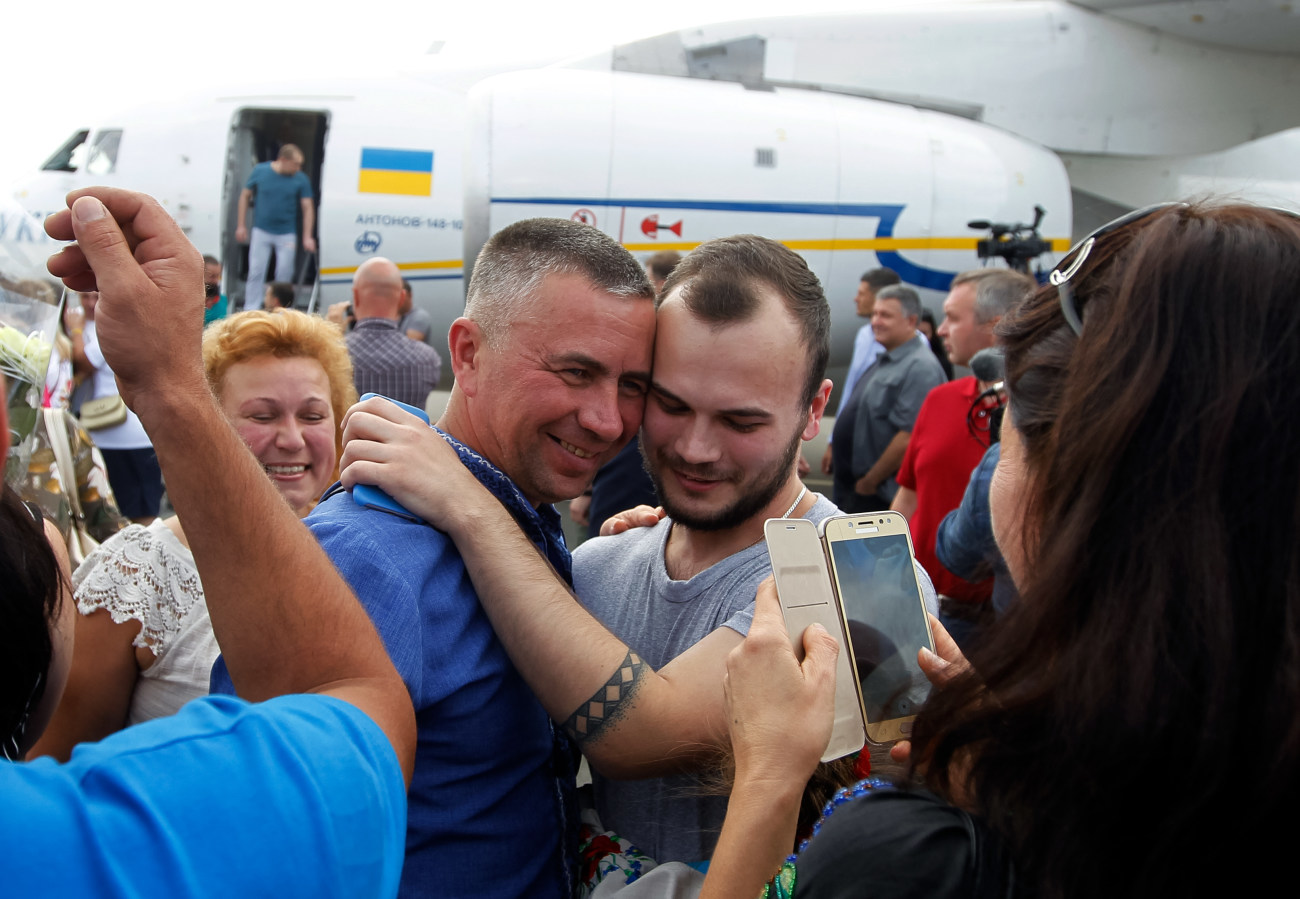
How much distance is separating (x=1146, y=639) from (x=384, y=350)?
5029mm

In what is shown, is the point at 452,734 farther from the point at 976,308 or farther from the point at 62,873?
the point at 976,308

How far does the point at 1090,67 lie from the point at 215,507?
483 inches

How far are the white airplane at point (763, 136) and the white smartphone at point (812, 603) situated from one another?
755cm

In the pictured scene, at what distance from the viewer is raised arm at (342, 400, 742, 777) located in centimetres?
149

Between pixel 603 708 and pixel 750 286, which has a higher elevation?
pixel 750 286

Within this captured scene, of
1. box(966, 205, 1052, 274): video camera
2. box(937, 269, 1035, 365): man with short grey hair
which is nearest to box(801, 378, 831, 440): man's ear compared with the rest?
box(937, 269, 1035, 365): man with short grey hair

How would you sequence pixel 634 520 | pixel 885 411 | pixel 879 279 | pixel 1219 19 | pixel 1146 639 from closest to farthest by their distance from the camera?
pixel 1146 639, pixel 634 520, pixel 885 411, pixel 879 279, pixel 1219 19

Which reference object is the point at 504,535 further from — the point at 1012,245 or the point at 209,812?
the point at 1012,245

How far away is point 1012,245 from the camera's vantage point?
9.00 metres

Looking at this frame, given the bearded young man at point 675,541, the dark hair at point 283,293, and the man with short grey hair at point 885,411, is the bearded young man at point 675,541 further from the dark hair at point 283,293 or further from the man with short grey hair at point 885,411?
the dark hair at point 283,293

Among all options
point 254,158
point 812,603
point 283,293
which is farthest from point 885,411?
point 254,158

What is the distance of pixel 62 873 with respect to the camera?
64 centimetres

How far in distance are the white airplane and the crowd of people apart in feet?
22.8

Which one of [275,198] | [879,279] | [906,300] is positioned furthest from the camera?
[275,198]
